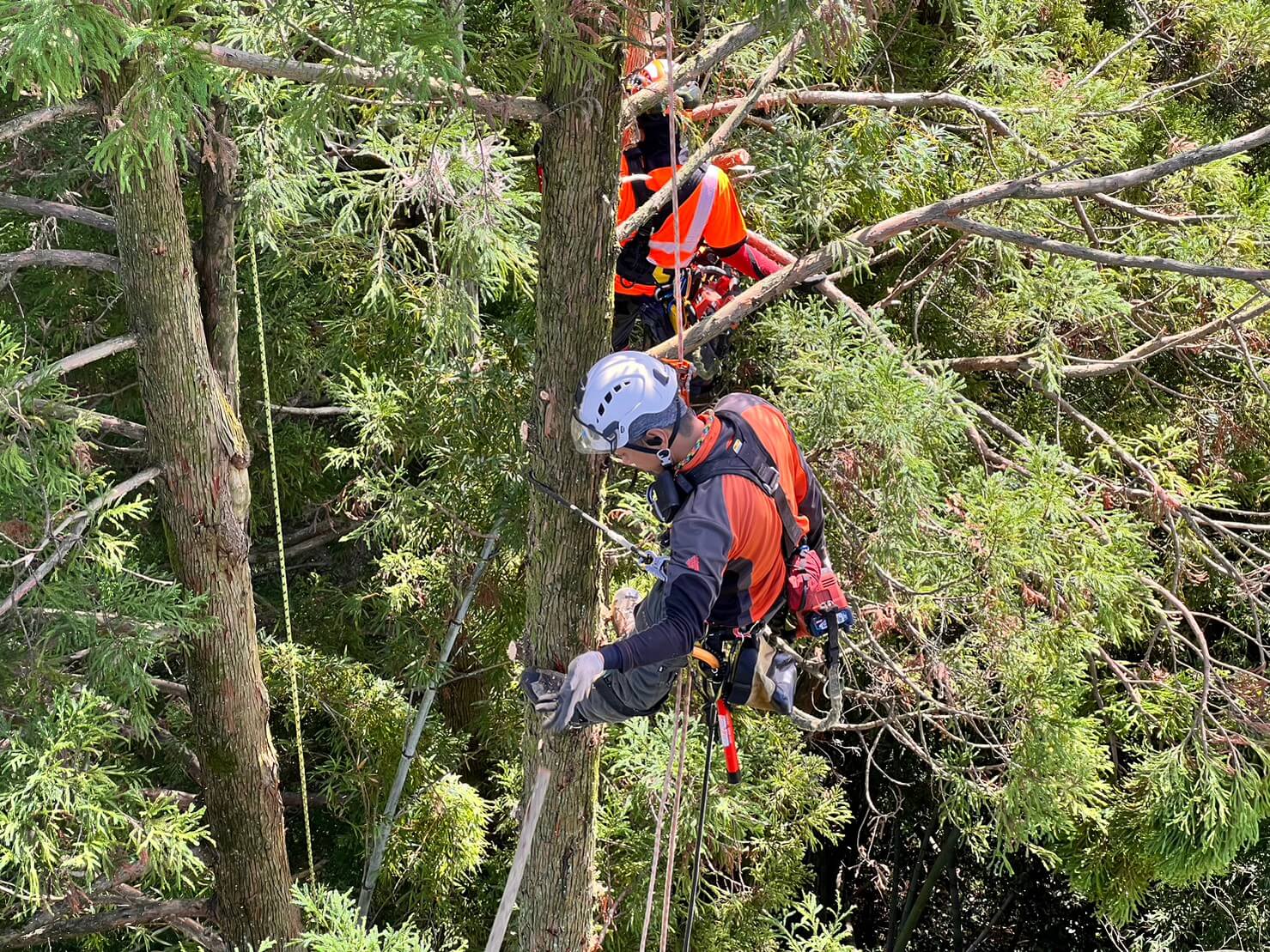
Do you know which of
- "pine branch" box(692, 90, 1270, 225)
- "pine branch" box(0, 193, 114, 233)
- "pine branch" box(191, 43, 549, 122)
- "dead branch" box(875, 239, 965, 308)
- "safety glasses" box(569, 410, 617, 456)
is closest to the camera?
"pine branch" box(191, 43, 549, 122)

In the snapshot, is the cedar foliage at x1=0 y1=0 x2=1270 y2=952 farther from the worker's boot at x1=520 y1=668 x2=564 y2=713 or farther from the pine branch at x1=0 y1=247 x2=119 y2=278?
the worker's boot at x1=520 y1=668 x2=564 y2=713

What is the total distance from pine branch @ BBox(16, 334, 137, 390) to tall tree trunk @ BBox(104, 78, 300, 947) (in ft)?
0.24

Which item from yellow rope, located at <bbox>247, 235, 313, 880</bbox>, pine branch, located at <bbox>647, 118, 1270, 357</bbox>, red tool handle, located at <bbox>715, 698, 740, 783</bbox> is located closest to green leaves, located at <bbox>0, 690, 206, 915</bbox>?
yellow rope, located at <bbox>247, 235, 313, 880</bbox>

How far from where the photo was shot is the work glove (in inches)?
112

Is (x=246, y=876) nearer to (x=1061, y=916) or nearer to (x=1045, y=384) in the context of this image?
(x=1045, y=384)

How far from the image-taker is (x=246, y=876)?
5328 millimetres

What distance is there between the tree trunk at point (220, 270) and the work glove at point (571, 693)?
A: 8.43 feet

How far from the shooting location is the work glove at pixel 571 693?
284 centimetres

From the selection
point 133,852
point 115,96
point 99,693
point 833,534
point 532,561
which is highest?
point 115,96

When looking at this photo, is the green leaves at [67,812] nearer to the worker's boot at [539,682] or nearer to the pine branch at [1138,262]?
the worker's boot at [539,682]

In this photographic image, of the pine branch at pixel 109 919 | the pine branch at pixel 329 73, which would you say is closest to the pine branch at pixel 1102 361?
the pine branch at pixel 329 73

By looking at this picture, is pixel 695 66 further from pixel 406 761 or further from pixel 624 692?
pixel 406 761

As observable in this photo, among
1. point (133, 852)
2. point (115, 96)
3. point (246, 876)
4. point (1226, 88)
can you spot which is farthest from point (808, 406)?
point (1226, 88)

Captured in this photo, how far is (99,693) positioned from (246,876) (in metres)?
1.49
